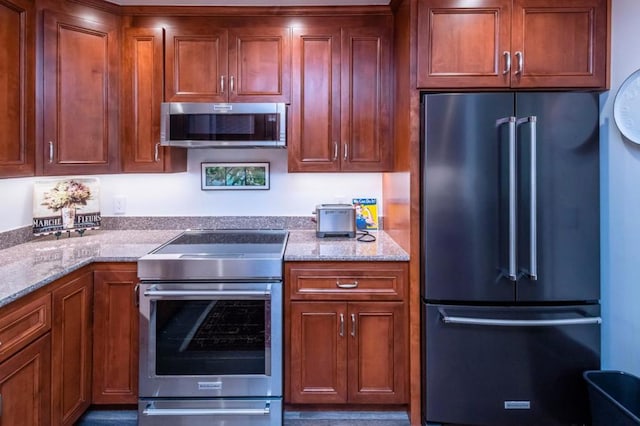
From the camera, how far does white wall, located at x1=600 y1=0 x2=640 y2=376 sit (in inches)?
75.1

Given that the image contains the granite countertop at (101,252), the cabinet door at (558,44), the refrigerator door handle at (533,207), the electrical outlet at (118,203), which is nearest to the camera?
the granite countertop at (101,252)

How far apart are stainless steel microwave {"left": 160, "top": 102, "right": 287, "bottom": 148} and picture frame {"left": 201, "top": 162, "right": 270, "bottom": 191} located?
0.44 metres

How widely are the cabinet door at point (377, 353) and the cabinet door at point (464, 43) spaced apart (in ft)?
3.79

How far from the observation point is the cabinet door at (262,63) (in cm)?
250

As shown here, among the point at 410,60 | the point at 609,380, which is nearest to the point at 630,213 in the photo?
the point at 609,380

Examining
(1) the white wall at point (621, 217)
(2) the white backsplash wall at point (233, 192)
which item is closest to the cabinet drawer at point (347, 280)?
(2) the white backsplash wall at point (233, 192)

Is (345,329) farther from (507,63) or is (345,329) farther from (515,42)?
(515,42)

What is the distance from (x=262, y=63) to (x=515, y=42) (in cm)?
137

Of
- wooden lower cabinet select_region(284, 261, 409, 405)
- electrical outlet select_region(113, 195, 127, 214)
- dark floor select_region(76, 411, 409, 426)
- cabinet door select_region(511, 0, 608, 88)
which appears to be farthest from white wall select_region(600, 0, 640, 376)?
electrical outlet select_region(113, 195, 127, 214)

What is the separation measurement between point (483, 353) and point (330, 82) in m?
1.69

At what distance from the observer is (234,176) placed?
2822mm

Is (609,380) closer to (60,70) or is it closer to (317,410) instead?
(317,410)

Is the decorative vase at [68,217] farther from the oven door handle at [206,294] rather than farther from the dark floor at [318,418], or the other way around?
the dark floor at [318,418]

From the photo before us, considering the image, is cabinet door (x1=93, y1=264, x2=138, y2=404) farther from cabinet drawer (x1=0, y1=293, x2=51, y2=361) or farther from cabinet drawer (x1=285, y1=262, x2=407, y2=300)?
cabinet drawer (x1=285, y1=262, x2=407, y2=300)
